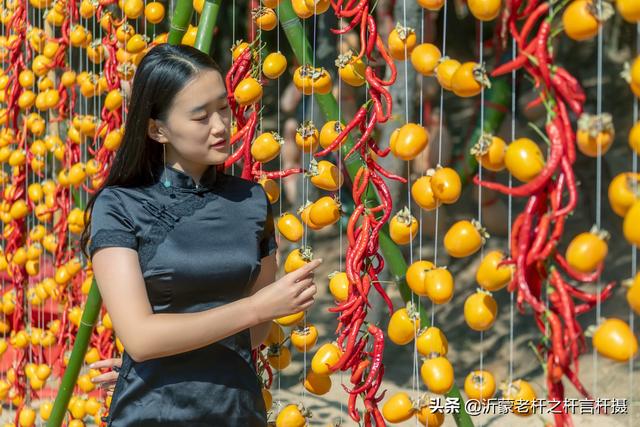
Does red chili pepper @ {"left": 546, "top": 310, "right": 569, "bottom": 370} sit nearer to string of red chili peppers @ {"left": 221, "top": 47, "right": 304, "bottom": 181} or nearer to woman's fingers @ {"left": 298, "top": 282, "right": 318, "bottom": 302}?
woman's fingers @ {"left": 298, "top": 282, "right": 318, "bottom": 302}

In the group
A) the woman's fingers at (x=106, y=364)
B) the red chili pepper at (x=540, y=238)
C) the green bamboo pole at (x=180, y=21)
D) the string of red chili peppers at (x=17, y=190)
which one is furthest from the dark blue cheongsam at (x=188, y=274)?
the string of red chili peppers at (x=17, y=190)

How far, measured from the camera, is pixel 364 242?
61.3 inches

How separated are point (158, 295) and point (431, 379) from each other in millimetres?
476

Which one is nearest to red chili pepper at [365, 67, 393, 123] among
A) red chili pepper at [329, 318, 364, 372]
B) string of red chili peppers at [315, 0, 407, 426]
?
string of red chili peppers at [315, 0, 407, 426]

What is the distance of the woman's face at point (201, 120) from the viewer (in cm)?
149

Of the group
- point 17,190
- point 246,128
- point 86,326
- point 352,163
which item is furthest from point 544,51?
point 17,190

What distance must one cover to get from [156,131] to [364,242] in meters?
0.42

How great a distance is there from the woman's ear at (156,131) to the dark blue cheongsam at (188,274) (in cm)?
6

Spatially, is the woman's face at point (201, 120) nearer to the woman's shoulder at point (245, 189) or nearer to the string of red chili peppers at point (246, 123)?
the woman's shoulder at point (245, 189)

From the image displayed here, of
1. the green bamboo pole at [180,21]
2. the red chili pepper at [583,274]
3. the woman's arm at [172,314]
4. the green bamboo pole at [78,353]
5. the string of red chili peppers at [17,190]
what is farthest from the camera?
the string of red chili peppers at [17,190]

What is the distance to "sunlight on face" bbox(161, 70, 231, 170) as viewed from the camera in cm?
149

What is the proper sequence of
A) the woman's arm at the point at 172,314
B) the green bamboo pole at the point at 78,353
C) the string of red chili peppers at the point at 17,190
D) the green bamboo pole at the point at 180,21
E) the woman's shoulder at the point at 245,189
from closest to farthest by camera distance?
the woman's arm at the point at 172,314
the woman's shoulder at the point at 245,189
the green bamboo pole at the point at 180,21
the green bamboo pole at the point at 78,353
the string of red chili peppers at the point at 17,190

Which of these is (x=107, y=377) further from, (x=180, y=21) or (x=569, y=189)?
(x=569, y=189)

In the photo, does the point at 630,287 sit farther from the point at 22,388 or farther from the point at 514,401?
the point at 22,388
